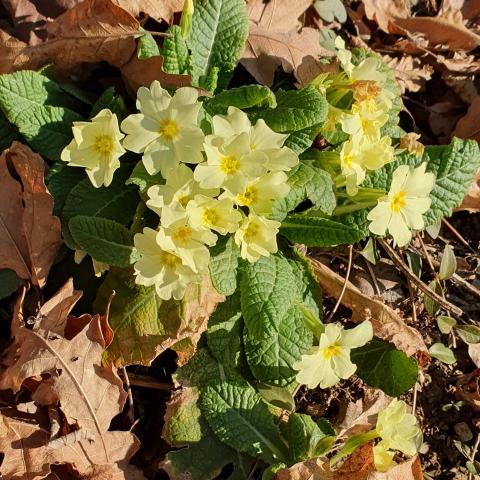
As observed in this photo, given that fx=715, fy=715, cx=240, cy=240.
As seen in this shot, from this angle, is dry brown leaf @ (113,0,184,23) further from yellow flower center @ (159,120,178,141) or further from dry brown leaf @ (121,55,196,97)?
yellow flower center @ (159,120,178,141)

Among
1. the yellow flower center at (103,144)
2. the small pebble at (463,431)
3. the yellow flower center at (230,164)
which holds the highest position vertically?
the yellow flower center at (230,164)

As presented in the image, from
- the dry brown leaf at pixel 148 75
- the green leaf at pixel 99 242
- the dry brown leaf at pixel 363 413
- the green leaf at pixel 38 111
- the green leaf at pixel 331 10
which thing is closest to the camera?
the green leaf at pixel 99 242

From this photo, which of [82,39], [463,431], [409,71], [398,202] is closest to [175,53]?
[82,39]

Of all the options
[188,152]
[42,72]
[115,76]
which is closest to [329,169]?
[188,152]

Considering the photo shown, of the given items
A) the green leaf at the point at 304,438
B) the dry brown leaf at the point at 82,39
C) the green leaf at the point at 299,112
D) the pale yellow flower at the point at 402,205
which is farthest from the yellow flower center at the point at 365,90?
the green leaf at the point at 304,438

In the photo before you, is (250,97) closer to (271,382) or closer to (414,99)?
(271,382)

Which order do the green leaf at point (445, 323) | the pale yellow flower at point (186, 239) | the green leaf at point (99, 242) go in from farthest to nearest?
the green leaf at point (445, 323) → the green leaf at point (99, 242) → the pale yellow flower at point (186, 239)

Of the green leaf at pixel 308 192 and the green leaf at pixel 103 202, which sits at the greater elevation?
the green leaf at pixel 308 192

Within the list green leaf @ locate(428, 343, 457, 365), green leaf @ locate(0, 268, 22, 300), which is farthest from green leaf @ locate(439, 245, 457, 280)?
green leaf @ locate(0, 268, 22, 300)

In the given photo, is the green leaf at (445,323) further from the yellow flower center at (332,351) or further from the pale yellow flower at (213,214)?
the pale yellow flower at (213,214)
